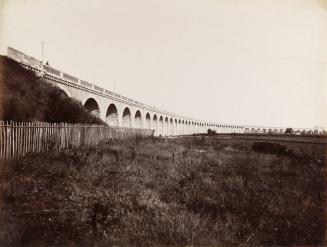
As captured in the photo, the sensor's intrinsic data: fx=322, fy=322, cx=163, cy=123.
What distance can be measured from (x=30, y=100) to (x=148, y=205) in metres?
11.0

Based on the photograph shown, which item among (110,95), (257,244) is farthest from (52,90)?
(257,244)

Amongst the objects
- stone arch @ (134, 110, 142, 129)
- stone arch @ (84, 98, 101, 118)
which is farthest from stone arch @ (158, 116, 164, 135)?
stone arch @ (84, 98, 101, 118)

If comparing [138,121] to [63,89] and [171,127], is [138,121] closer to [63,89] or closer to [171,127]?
[63,89]

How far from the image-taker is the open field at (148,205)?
14.8 ft

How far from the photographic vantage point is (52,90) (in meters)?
16.9

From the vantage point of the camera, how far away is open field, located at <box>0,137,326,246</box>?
4520 mm

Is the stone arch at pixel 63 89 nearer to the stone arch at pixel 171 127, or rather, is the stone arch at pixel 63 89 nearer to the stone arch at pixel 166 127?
the stone arch at pixel 166 127

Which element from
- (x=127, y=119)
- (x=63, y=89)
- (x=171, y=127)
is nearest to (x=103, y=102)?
(x=63, y=89)

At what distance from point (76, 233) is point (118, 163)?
4.84 m

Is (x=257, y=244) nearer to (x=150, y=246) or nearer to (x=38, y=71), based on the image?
(x=150, y=246)

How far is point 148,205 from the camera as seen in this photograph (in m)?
5.68

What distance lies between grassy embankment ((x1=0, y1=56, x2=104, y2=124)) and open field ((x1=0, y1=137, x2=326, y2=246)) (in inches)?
184

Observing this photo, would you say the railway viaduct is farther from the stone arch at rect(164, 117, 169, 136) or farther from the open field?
the open field

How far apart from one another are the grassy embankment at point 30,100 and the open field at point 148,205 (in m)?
4.66
